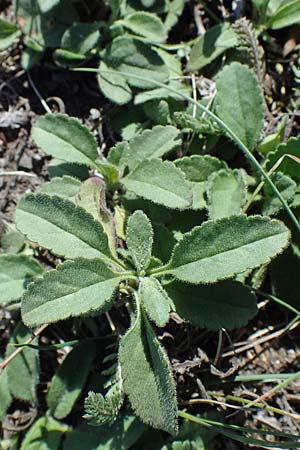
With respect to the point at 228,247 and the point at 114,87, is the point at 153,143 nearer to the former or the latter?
the point at 114,87

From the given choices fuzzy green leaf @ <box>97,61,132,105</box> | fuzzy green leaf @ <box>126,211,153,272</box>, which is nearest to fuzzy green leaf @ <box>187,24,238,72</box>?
fuzzy green leaf @ <box>97,61,132,105</box>

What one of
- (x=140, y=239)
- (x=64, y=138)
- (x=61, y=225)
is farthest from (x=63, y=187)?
(x=140, y=239)

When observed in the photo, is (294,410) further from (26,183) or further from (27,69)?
(27,69)

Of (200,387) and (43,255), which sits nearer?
(200,387)

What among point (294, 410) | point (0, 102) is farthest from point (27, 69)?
point (294, 410)

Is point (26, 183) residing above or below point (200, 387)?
above

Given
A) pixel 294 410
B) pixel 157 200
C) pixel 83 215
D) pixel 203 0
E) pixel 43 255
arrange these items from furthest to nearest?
pixel 203 0 < pixel 43 255 < pixel 294 410 < pixel 157 200 < pixel 83 215

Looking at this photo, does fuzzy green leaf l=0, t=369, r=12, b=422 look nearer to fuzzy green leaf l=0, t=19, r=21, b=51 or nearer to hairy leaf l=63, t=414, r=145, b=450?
hairy leaf l=63, t=414, r=145, b=450
